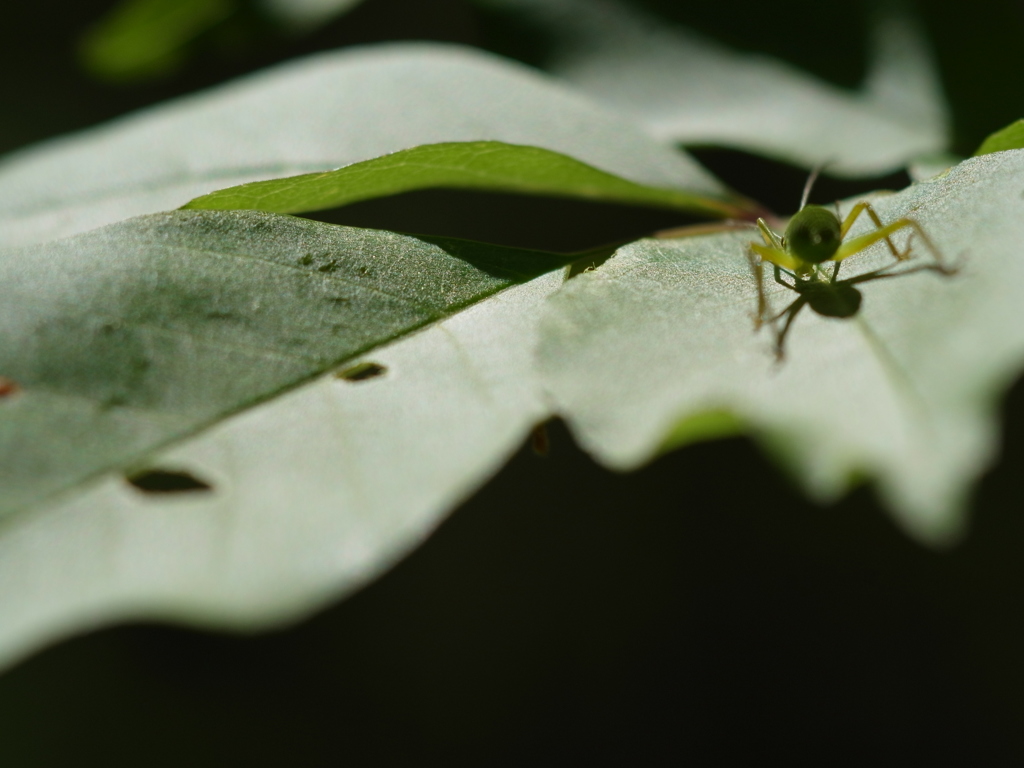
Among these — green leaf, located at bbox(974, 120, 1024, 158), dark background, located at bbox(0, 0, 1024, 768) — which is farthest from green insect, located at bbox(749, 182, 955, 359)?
dark background, located at bbox(0, 0, 1024, 768)

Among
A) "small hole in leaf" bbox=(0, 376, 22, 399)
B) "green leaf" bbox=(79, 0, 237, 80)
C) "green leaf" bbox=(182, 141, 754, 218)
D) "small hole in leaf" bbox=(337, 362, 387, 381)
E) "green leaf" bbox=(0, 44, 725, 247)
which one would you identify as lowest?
"small hole in leaf" bbox=(337, 362, 387, 381)

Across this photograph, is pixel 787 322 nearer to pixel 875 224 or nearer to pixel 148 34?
pixel 875 224

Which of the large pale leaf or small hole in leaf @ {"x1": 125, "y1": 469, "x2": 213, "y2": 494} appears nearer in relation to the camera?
small hole in leaf @ {"x1": 125, "y1": 469, "x2": 213, "y2": 494}

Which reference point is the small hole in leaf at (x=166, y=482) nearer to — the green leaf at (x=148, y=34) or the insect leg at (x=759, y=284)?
the insect leg at (x=759, y=284)

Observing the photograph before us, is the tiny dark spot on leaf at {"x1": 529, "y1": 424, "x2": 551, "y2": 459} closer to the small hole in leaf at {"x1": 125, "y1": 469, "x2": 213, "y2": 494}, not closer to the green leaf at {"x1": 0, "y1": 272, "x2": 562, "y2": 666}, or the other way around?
the green leaf at {"x1": 0, "y1": 272, "x2": 562, "y2": 666}

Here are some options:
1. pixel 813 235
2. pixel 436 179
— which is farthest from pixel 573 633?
pixel 436 179

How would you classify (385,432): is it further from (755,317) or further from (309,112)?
(309,112)

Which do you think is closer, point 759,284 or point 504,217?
point 759,284

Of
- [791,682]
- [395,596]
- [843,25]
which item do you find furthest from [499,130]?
[395,596]
